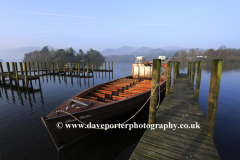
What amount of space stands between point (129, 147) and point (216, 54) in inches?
5304

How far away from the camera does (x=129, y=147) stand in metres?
6.48

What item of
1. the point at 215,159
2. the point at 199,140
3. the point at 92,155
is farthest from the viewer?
the point at 92,155

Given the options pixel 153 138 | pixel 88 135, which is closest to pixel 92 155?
pixel 88 135

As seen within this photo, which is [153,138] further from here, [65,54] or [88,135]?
[65,54]

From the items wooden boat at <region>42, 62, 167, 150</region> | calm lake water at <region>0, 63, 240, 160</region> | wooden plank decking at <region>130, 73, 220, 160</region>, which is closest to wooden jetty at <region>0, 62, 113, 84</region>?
calm lake water at <region>0, 63, 240, 160</region>

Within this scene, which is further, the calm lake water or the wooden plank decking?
the calm lake water

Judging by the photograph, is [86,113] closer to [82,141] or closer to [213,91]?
[82,141]

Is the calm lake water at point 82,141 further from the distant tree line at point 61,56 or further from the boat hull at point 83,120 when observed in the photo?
the distant tree line at point 61,56

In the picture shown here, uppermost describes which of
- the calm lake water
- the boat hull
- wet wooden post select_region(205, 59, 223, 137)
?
wet wooden post select_region(205, 59, 223, 137)

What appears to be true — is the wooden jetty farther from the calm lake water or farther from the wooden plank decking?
the wooden plank decking

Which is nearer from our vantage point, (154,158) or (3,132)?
(154,158)

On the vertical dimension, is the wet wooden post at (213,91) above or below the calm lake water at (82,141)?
above

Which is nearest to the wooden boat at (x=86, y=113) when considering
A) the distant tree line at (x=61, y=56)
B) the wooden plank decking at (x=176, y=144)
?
the wooden plank decking at (x=176, y=144)

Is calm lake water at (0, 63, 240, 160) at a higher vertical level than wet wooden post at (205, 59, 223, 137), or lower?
lower
